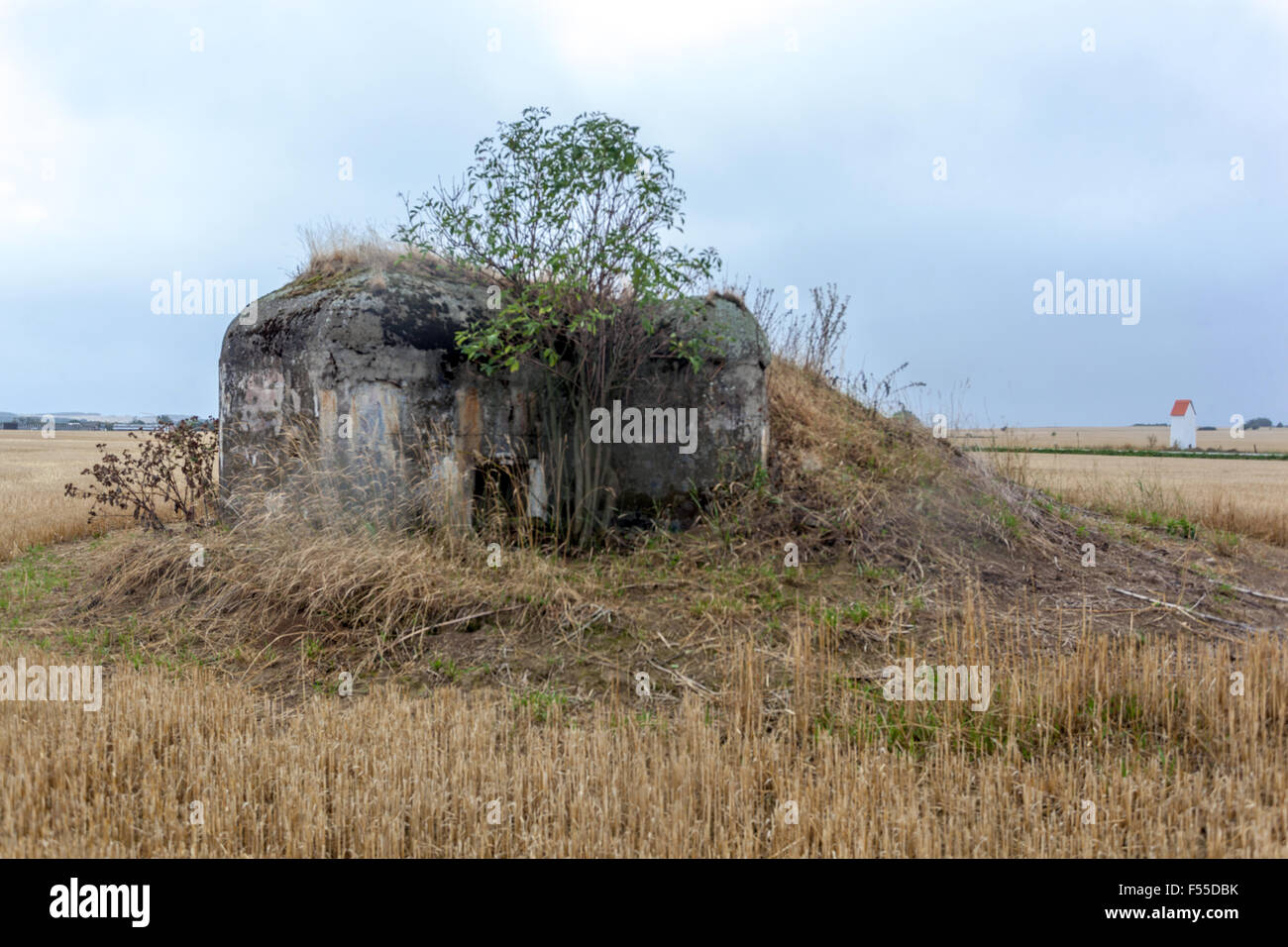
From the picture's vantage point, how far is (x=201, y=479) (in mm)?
10195

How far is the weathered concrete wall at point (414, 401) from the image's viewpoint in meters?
7.86

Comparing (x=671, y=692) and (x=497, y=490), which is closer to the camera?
(x=671, y=692)

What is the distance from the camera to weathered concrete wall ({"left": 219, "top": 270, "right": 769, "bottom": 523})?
7.86m

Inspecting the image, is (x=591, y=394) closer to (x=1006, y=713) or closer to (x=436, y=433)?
(x=436, y=433)

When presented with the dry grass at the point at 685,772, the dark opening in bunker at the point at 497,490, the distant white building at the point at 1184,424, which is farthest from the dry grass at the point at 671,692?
the distant white building at the point at 1184,424

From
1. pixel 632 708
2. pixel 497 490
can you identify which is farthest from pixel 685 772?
pixel 497 490

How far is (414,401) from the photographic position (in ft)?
26.1

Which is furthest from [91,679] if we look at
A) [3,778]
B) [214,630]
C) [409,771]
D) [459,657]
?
[409,771]

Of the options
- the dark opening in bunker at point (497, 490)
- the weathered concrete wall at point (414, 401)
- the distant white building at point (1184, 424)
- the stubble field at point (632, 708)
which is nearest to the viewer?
the stubble field at point (632, 708)

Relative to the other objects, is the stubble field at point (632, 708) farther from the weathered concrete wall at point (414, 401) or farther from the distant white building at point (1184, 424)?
the distant white building at point (1184, 424)

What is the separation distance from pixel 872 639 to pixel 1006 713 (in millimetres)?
1693

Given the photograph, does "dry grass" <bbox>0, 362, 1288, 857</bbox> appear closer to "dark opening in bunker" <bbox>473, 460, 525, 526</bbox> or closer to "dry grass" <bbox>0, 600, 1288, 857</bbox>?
"dry grass" <bbox>0, 600, 1288, 857</bbox>

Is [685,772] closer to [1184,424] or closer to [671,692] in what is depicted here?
[671,692]

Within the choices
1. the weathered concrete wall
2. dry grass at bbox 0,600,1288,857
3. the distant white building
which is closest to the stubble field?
dry grass at bbox 0,600,1288,857
